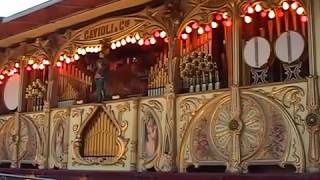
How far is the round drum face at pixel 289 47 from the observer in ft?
27.5

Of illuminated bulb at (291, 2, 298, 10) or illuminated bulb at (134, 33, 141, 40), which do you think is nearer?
illuminated bulb at (291, 2, 298, 10)

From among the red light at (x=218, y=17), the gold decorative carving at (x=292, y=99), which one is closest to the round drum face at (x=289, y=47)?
the gold decorative carving at (x=292, y=99)

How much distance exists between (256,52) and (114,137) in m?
3.61

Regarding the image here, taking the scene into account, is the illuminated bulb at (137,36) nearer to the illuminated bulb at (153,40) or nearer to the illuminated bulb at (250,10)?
the illuminated bulb at (153,40)

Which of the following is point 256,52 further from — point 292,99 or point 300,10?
point 292,99

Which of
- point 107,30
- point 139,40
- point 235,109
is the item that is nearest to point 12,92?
point 107,30

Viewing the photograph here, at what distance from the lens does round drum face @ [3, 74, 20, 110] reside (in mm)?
13641

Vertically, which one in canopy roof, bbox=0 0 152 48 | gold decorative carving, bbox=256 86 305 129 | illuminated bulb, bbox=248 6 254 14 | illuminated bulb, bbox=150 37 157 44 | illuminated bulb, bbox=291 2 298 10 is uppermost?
canopy roof, bbox=0 0 152 48

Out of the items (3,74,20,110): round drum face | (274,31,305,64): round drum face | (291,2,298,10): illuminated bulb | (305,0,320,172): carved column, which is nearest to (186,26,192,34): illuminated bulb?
(274,31,305,64): round drum face

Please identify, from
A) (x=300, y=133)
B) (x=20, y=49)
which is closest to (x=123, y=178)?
(x=300, y=133)

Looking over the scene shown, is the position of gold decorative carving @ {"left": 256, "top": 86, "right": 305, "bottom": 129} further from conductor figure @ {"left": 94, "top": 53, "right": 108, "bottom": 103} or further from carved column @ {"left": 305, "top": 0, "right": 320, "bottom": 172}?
conductor figure @ {"left": 94, "top": 53, "right": 108, "bottom": 103}

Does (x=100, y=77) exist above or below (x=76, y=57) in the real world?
below

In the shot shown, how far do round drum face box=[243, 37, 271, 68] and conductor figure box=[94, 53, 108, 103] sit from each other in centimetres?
368

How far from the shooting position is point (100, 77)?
1145 centimetres
